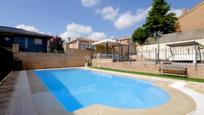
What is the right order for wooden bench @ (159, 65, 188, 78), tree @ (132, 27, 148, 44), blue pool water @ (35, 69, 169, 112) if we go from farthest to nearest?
tree @ (132, 27, 148, 44), wooden bench @ (159, 65, 188, 78), blue pool water @ (35, 69, 169, 112)

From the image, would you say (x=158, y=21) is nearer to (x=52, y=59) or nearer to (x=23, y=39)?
(x=52, y=59)

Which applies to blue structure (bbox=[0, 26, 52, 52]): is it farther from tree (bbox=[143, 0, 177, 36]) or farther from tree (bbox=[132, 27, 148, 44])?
tree (bbox=[143, 0, 177, 36])

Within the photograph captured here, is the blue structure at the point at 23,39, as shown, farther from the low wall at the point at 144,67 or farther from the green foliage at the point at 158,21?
the green foliage at the point at 158,21

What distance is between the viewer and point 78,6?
18625 millimetres

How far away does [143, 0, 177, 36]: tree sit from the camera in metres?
26.2

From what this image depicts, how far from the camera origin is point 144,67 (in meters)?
14.4

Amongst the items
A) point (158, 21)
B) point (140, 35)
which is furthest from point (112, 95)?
point (158, 21)

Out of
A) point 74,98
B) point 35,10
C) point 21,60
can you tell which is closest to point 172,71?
point 74,98

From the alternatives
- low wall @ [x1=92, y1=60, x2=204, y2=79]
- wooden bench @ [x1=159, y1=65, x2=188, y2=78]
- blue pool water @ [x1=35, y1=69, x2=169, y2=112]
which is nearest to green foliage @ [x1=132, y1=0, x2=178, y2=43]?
low wall @ [x1=92, y1=60, x2=204, y2=79]

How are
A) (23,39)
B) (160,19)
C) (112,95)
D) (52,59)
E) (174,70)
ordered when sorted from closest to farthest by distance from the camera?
(112,95) → (174,70) → (52,59) → (23,39) → (160,19)

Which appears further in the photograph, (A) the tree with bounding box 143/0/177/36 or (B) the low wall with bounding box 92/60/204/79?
(A) the tree with bounding box 143/0/177/36

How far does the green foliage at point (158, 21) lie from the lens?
26.2 m

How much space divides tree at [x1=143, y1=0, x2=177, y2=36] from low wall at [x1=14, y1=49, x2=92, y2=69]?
11467mm

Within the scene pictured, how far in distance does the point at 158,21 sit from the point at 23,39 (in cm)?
2184
